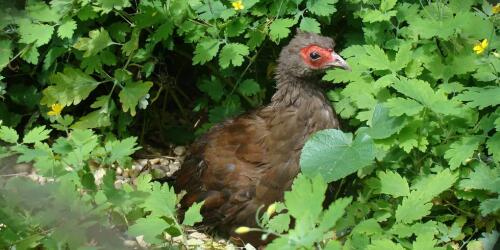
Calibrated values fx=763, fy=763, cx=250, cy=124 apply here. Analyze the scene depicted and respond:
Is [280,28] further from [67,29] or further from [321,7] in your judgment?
[67,29]

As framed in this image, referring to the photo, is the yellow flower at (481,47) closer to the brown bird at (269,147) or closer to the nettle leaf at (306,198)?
the brown bird at (269,147)

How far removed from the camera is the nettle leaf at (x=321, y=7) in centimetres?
442

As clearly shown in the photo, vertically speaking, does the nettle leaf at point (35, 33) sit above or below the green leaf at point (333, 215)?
above

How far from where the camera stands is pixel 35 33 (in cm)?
462

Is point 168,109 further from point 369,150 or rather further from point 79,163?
point 369,150

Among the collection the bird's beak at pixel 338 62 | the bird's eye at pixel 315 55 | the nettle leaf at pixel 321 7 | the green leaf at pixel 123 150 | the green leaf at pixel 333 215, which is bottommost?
the green leaf at pixel 123 150

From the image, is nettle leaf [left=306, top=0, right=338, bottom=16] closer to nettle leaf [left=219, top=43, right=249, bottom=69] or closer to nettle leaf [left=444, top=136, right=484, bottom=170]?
nettle leaf [left=219, top=43, right=249, bottom=69]

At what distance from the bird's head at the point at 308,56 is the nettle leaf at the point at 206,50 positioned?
15.9 inches

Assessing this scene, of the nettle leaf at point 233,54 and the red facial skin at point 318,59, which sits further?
the nettle leaf at point 233,54

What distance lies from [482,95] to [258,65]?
1.75 metres

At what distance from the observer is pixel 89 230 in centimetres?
354

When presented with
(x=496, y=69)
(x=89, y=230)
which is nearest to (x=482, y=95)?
(x=496, y=69)

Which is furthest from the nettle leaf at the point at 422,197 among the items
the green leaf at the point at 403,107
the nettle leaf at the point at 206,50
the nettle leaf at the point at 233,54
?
the nettle leaf at the point at 206,50

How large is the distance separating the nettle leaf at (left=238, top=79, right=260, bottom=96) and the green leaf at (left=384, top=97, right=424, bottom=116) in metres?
1.15
